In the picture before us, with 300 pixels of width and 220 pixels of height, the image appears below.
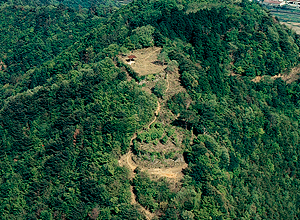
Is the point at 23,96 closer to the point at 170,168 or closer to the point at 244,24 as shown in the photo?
the point at 170,168

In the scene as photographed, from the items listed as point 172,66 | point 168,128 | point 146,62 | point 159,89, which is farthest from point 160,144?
point 146,62

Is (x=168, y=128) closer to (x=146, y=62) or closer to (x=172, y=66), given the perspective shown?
(x=172, y=66)

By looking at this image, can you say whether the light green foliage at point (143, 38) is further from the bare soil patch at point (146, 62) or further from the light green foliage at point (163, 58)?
the light green foliage at point (163, 58)

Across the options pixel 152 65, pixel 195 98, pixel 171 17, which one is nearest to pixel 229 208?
pixel 195 98

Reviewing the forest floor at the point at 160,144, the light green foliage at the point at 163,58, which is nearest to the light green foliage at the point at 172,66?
the forest floor at the point at 160,144

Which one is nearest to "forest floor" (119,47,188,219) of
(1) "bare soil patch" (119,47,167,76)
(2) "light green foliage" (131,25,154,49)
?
(1) "bare soil patch" (119,47,167,76)

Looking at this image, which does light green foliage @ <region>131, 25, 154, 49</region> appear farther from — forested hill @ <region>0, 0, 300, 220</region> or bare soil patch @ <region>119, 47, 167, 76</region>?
bare soil patch @ <region>119, 47, 167, 76</region>
